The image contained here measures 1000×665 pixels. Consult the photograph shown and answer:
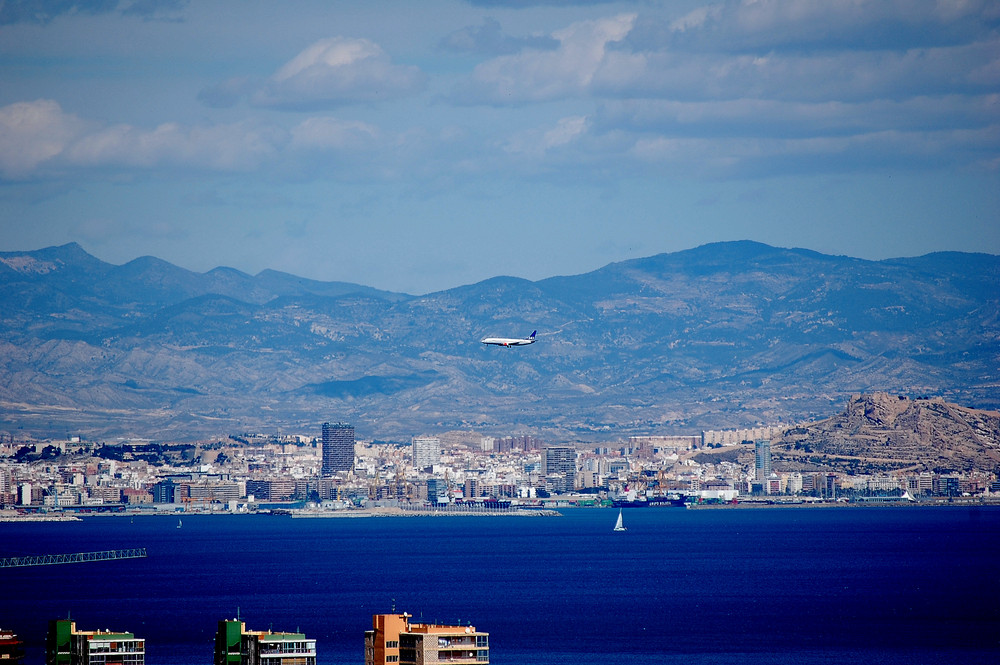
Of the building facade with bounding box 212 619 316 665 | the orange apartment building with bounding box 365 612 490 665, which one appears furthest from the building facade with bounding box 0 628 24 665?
the orange apartment building with bounding box 365 612 490 665

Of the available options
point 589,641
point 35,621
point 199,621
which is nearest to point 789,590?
point 589,641

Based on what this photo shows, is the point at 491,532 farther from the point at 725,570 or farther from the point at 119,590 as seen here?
the point at 119,590

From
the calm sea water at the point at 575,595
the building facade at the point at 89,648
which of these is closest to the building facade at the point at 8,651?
the building facade at the point at 89,648

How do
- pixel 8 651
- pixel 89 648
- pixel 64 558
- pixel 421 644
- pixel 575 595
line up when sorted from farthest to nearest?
pixel 64 558 < pixel 575 595 < pixel 8 651 < pixel 89 648 < pixel 421 644

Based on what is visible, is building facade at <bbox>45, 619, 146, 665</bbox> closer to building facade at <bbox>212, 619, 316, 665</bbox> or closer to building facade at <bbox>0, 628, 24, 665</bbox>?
building facade at <bbox>0, 628, 24, 665</bbox>

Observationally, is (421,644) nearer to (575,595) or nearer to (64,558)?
(575,595)

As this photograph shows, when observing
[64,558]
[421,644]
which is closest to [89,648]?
[421,644]

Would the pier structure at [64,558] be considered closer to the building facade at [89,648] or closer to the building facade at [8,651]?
the building facade at [8,651]
